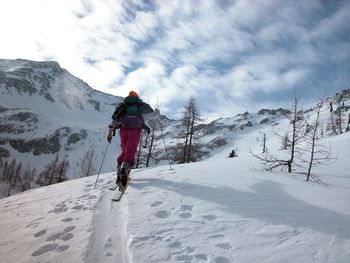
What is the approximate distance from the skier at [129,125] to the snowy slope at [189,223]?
37.8 inches

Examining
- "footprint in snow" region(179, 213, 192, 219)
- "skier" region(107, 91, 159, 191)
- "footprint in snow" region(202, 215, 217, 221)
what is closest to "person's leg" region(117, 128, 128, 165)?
"skier" region(107, 91, 159, 191)

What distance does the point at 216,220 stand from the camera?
4.97m

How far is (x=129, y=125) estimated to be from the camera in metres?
8.46

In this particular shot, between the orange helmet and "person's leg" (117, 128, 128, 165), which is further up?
the orange helmet

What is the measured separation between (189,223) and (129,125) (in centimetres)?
430

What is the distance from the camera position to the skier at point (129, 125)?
8250mm

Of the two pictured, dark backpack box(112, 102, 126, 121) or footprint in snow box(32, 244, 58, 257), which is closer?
footprint in snow box(32, 244, 58, 257)

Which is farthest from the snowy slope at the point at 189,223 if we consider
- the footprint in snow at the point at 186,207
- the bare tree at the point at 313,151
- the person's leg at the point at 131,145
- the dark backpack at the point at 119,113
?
the dark backpack at the point at 119,113

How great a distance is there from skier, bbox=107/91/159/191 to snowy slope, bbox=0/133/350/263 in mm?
961

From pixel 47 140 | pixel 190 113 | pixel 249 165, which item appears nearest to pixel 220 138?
pixel 47 140

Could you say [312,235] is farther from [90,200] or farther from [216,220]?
[90,200]

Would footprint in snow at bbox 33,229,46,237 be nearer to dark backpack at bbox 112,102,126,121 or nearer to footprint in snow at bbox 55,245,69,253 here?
footprint in snow at bbox 55,245,69,253

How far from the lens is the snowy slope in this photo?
12.9 ft

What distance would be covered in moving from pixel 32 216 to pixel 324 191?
252 inches
